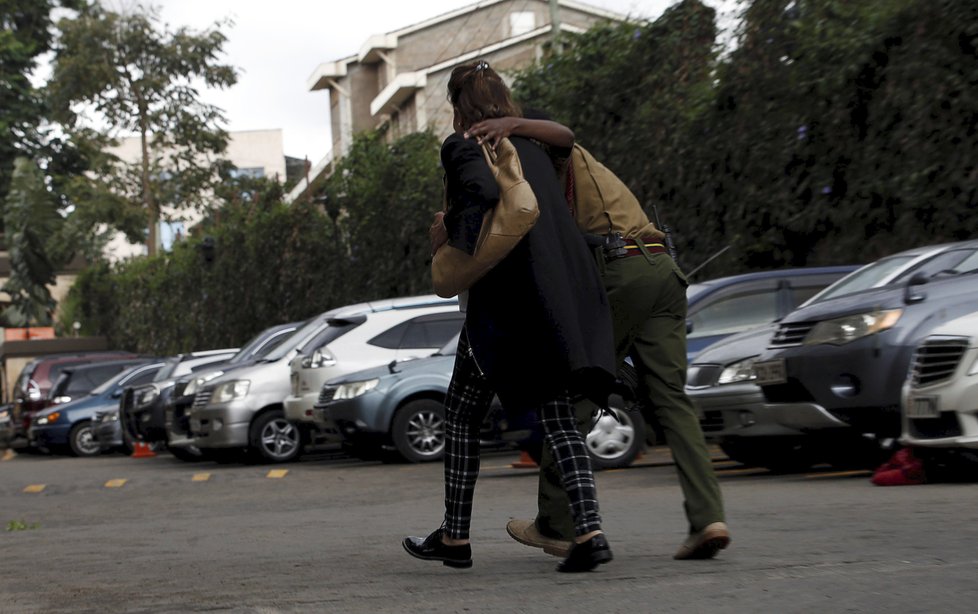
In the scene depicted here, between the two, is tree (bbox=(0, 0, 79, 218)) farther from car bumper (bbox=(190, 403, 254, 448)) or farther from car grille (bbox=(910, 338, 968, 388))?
car grille (bbox=(910, 338, 968, 388))

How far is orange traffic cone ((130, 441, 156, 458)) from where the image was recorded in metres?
24.0

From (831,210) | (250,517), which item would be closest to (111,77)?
(831,210)

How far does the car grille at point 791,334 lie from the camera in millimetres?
10328

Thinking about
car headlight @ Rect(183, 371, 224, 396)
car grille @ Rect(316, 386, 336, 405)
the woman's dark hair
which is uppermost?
the woman's dark hair

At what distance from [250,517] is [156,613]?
18.6 ft

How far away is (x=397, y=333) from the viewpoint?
58.9 feet

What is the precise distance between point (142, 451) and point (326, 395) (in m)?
8.12

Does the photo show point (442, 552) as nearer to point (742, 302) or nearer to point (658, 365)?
point (658, 365)

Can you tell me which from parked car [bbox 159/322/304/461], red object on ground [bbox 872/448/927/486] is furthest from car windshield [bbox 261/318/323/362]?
red object on ground [bbox 872/448/927/486]

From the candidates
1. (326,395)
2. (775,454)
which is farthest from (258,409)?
(775,454)

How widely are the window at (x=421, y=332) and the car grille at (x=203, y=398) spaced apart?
2490 mm

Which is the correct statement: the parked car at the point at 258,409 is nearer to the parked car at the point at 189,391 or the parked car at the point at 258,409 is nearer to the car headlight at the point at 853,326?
the parked car at the point at 189,391

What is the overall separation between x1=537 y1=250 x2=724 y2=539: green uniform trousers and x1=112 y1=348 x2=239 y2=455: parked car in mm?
15808

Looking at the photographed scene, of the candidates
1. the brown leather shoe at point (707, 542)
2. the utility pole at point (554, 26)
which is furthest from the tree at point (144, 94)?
the brown leather shoe at point (707, 542)
